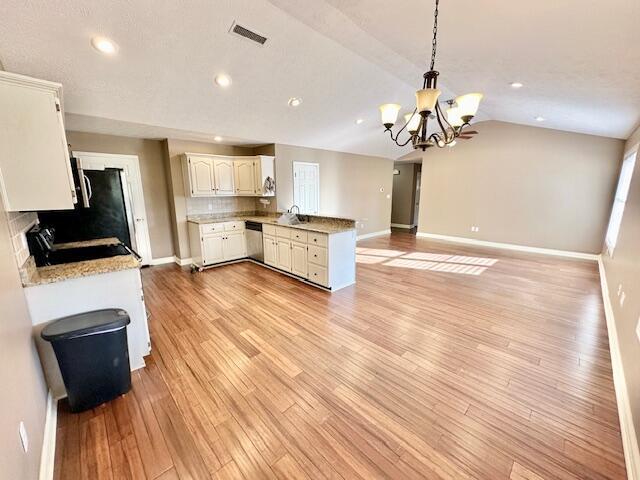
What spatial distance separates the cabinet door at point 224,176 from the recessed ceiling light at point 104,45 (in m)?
2.70

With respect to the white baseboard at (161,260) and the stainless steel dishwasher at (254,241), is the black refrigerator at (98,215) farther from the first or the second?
the stainless steel dishwasher at (254,241)

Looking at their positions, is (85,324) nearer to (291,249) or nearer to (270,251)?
(291,249)

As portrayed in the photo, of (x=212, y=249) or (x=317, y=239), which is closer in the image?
(x=317, y=239)

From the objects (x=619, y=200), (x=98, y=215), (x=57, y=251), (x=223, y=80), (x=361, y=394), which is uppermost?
(x=223, y=80)

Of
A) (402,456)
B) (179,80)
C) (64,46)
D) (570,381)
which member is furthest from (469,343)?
(64,46)

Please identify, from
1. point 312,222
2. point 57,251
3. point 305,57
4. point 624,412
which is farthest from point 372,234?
point 57,251

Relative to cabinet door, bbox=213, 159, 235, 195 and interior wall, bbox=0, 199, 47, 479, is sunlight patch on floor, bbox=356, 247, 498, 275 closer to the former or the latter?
cabinet door, bbox=213, 159, 235, 195

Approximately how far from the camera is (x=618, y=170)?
5254mm

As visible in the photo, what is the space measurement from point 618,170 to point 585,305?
12.3 ft

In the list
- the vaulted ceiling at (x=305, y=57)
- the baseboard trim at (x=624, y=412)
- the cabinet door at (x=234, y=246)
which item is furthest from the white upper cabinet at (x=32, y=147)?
the baseboard trim at (x=624, y=412)

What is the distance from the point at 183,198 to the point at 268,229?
1.85 m

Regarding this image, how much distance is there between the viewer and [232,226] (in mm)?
5293

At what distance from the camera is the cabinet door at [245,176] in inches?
212

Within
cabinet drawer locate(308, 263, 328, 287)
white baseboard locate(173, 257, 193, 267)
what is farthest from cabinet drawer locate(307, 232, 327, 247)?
white baseboard locate(173, 257, 193, 267)
